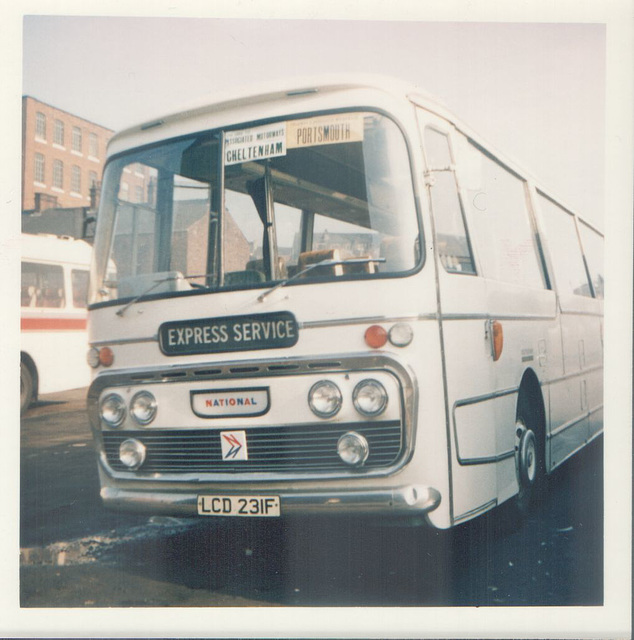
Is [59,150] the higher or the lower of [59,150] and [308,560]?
the higher

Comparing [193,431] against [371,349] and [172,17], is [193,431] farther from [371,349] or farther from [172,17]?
[172,17]

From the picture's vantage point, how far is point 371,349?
4.27 m

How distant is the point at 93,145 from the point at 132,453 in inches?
89.3

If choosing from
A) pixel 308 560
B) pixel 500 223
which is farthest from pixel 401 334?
pixel 500 223

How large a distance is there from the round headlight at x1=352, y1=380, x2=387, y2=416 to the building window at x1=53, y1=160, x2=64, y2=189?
2.67 metres

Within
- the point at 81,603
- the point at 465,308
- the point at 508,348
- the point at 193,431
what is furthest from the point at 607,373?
the point at 81,603

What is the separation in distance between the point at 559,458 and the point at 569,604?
70.5 inches

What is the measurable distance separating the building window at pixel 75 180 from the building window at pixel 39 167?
22 centimetres

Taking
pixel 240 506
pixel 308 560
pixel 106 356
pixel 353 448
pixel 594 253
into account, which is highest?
pixel 594 253

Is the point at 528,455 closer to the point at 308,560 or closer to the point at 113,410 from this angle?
the point at 308,560

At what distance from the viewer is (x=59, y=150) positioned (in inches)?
228

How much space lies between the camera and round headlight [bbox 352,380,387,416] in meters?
4.22

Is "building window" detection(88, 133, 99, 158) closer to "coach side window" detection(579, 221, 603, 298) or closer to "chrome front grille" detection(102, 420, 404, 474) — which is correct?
"chrome front grille" detection(102, 420, 404, 474)

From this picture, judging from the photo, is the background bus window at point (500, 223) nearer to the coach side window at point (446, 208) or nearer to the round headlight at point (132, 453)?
the coach side window at point (446, 208)
